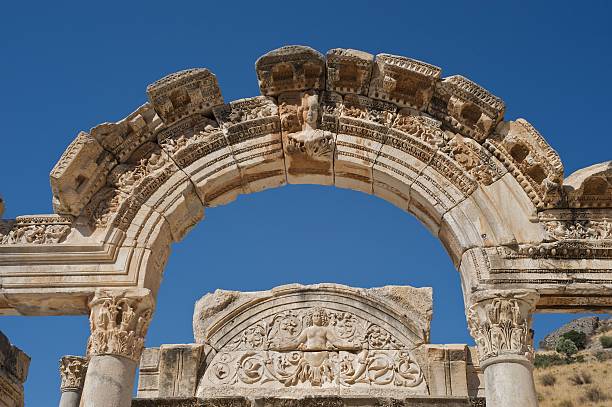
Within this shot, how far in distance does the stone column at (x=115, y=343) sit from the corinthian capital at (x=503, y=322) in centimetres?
376

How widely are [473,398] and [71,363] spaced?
6.69m

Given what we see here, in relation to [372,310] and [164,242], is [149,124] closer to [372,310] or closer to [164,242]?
[164,242]

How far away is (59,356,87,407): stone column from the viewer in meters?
11.5

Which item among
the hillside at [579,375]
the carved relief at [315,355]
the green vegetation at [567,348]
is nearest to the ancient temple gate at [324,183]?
the carved relief at [315,355]

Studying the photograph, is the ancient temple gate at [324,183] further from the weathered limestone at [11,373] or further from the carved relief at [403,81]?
the weathered limestone at [11,373]

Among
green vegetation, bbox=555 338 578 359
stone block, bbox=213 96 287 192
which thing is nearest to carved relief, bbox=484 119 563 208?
stone block, bbox=213 96 287 192

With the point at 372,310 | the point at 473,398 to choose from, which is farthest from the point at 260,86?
the point at 473,398

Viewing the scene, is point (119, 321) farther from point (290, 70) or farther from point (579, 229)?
point (579, 229)

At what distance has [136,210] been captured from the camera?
8.46 meters

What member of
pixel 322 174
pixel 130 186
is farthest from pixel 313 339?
pixel 130 186

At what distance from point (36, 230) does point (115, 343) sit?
6.32ft

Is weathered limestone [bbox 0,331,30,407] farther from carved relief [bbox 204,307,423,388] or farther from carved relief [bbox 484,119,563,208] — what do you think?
carved relief [bbox 484,119,563,208]

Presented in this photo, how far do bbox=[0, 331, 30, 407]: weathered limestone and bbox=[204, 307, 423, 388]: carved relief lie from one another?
333cm

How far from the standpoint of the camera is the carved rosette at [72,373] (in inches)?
456
